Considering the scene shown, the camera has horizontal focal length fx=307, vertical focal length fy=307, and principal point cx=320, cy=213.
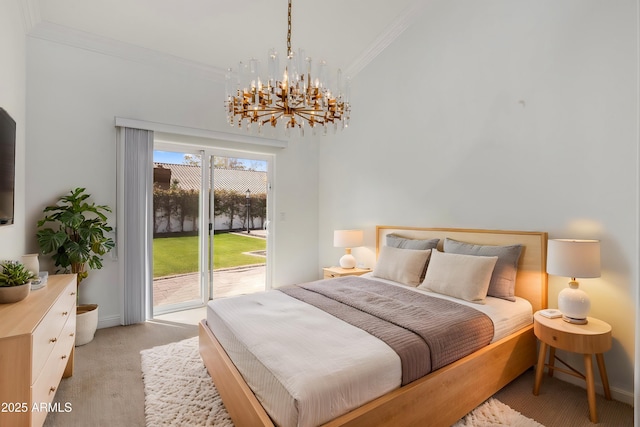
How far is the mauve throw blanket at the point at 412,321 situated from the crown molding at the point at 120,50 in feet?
9.97

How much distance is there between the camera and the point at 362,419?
136cm

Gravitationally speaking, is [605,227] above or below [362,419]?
above

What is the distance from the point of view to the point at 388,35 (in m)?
3.75

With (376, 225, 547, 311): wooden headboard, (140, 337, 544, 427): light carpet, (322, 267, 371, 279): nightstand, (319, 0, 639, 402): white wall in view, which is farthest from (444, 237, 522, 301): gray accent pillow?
(322, 267, 371, 279): nightstand

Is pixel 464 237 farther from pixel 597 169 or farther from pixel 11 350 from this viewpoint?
pixel 11 350

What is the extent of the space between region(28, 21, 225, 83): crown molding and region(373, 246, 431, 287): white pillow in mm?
3171

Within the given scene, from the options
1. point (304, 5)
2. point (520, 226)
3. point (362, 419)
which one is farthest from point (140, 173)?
point (520, 226)

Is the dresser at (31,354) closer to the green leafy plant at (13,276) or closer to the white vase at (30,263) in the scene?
the green leafy plant at (13,276)

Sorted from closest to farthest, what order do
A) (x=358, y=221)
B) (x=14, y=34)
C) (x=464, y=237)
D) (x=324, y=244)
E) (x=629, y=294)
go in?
(x=629, y=294) → (x=14, y=34) → (x=464, y=237) → (x=358, y=221) → (x=324, y=244)

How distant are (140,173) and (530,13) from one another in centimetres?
411

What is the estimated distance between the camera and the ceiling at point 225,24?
117 inches

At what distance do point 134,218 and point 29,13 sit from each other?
2.08 meters

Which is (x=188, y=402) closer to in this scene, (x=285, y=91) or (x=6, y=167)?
(x=6, y=167)

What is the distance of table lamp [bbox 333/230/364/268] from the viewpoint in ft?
13.1
